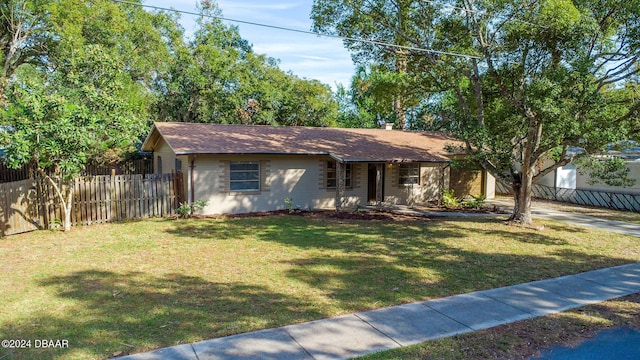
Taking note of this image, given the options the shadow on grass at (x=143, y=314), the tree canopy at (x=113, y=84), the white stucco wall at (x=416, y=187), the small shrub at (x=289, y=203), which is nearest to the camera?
the shadow on grass at (x=143, y=314)

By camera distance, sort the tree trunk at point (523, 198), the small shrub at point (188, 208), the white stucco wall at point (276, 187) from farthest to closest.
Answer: the white stucco wall at point (276, 187) < the small shrub at point (188, 208) < the tree trunk at point (523, 198)

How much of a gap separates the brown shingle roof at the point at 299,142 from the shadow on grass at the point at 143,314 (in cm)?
734

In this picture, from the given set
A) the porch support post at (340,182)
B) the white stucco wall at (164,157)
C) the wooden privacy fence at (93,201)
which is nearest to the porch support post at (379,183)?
the porch support post at (340,182)

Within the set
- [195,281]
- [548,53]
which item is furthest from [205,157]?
[548,53]

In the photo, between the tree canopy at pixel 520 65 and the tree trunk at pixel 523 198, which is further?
the tree trunk at pixel 523 198

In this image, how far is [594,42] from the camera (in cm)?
1132

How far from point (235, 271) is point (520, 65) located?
422 inches

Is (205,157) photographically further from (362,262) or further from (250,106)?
(250,106)

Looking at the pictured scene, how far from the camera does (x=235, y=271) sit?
812 cm

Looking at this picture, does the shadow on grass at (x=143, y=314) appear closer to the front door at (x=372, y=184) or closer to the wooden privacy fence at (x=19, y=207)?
the wooden privacy fence at (x=19, y=207)

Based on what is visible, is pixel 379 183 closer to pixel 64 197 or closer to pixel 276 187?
pixel 276 187

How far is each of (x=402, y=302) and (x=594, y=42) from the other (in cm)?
998

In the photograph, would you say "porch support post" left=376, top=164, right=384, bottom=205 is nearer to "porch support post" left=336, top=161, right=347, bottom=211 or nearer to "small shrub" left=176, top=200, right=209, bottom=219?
"porch support post" left=336, top=161, right=347, bottom=211

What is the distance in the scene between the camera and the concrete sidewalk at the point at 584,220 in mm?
13461
